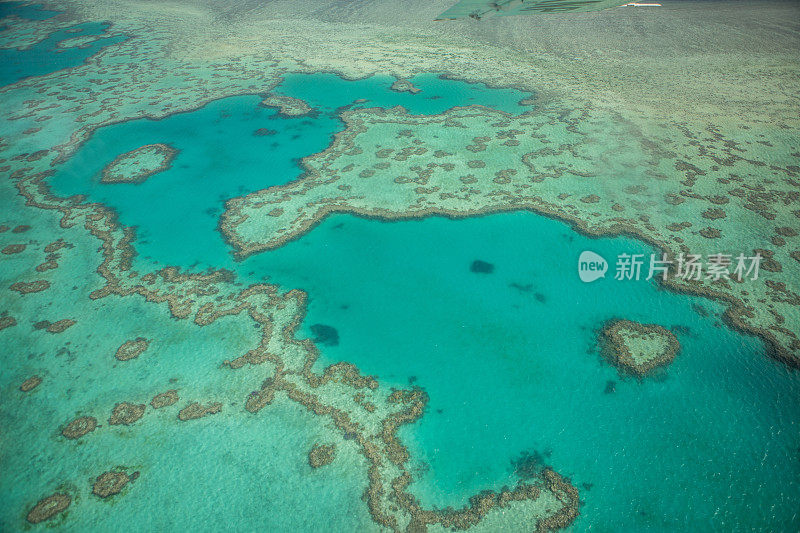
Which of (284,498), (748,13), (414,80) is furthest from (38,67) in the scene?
(748,13)

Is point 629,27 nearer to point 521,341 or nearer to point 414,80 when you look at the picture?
point 414,80

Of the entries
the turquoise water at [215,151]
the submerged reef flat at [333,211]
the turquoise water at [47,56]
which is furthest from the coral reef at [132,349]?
the turquoise water at [47,56]

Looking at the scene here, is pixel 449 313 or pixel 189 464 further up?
pixel 449 313

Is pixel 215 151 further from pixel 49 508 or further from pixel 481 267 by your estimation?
pixel 49 508

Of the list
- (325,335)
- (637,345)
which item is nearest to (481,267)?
(637,345)

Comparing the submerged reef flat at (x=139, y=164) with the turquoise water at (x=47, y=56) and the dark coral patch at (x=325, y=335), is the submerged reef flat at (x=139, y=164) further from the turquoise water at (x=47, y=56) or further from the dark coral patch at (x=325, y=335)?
the turquoise water at (x=47, y=56)

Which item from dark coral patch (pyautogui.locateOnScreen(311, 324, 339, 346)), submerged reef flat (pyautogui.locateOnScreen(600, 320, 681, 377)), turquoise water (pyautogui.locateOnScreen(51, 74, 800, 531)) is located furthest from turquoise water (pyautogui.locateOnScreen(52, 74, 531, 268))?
submerged reef flat (pyautogui.locateOnScreen(600, 320, 681, 377))
